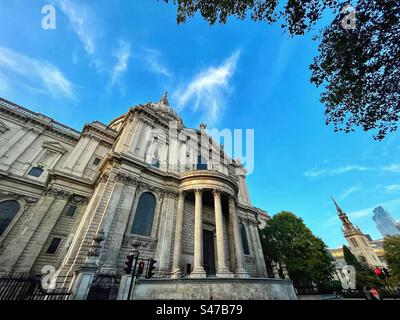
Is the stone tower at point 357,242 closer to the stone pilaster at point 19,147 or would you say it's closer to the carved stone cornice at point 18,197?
the carved stone cornice at point 18,197

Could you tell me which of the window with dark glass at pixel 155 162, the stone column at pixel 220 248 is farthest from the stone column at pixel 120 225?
the stone column at pixel 220 248

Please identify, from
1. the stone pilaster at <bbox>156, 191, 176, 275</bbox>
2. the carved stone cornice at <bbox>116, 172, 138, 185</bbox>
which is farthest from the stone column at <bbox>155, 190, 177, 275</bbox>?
the carved stone cornice at <bbox>116, 172, 138, 185</bbox>

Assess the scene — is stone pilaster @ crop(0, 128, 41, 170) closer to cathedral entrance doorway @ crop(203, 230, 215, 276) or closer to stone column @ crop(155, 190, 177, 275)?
stone column @ crop(155, 190, 177, 275)

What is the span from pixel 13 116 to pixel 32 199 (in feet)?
39.0

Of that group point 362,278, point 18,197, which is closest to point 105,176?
point 18,197

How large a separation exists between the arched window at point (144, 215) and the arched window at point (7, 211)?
12.5m

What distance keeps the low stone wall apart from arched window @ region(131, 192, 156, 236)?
17.5 feet

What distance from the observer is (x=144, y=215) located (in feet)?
51.9

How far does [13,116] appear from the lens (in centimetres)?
2211

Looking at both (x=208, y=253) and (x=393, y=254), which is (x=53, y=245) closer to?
(x=208, y=253)

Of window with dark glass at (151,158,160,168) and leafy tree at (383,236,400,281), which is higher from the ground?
window with dark glass at (151,158,160,168)

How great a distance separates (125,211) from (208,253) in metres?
8.95

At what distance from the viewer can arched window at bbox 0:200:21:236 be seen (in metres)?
16.3
